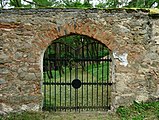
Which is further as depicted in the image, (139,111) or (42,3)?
(42,3)

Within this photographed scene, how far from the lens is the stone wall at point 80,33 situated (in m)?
5.80

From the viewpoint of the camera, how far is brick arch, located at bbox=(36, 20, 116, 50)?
5.79m

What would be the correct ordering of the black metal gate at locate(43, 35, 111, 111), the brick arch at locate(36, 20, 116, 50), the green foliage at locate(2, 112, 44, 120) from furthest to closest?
the black metal gate at locate(43, 35, 111, 111) → the brick arch at locate(36, 20, 116, 50) → the green foliage at locate(2, 112, 44, 120)

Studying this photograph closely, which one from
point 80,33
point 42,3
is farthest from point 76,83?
point 42,3

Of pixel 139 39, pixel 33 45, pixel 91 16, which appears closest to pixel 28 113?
pixel 33 45

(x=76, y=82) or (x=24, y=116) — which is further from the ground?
(x=76, y=82)

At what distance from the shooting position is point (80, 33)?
5.82 m

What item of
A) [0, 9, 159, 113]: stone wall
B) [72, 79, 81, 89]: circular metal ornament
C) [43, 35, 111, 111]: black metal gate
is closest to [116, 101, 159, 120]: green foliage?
[0, 9, 159, 113]: stone wall

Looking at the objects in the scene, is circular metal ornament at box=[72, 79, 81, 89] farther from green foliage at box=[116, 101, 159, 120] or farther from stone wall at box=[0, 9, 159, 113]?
green foliage at box=[116, 101, 159, 120]

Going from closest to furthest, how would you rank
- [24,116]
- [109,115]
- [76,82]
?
[24,116], [109,115], [76,82]

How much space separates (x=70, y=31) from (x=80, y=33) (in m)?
0.21

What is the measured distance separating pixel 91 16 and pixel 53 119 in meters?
2.27

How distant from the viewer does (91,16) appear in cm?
582

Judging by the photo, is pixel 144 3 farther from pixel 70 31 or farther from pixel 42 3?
pixel 70 31
